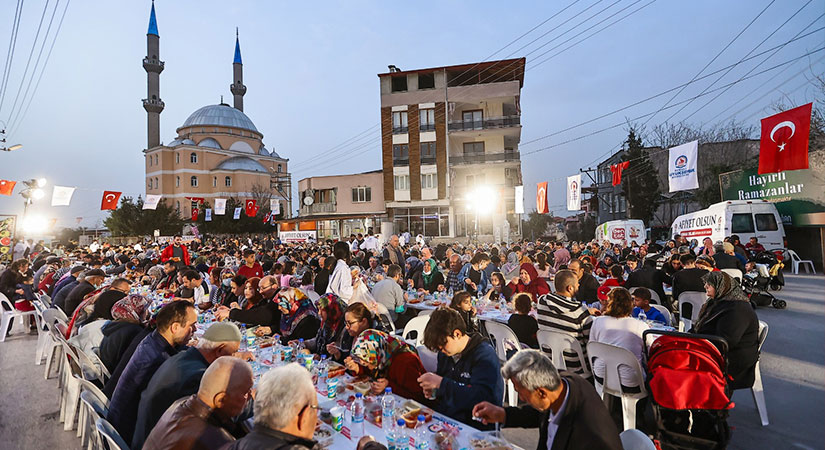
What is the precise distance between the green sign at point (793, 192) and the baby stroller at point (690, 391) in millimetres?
18749

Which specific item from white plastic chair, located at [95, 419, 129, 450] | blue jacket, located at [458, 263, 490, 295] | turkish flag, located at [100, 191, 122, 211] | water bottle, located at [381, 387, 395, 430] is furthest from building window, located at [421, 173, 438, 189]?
white plastic chair, located at [95, 419, 129, 450]

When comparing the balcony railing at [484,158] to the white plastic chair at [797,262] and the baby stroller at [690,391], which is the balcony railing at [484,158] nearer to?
the white plastic chair at [797,262]

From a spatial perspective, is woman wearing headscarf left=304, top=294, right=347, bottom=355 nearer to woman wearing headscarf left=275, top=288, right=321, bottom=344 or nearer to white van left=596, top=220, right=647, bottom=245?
woman wearing headscarf left=275, top=288, right=321, bottom=344

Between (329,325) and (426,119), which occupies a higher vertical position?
(426,119)

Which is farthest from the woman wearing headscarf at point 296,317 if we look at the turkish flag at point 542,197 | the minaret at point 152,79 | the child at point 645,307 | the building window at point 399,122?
the minaret at point 152,79

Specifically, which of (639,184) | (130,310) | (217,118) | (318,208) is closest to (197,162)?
(217,118)

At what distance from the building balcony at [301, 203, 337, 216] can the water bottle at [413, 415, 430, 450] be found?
35916 mm

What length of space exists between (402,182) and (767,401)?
30.9 m

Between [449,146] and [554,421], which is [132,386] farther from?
[449,146]

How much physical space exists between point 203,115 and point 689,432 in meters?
73.8

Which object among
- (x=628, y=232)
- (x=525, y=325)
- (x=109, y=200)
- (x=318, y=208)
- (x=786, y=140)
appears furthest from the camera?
(x=318, y=208)

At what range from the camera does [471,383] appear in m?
2.84

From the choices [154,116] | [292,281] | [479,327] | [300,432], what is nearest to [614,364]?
[479,327]

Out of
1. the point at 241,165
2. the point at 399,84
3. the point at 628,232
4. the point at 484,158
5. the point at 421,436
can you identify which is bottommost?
the point at 421,436
